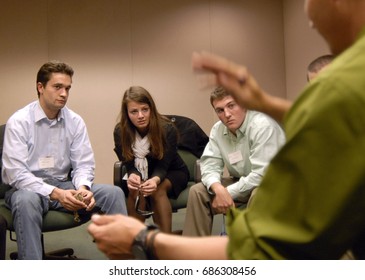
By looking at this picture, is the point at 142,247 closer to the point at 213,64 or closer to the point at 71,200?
the point at 213,64

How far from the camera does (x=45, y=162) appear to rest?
2.09 metres

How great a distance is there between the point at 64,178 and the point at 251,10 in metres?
2.48

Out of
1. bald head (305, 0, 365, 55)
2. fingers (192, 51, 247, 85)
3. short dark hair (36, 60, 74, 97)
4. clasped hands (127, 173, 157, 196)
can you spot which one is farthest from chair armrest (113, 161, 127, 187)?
bald head (305, 0, 365, 55)

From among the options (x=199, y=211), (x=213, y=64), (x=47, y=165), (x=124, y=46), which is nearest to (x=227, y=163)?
(x=199, y=211)

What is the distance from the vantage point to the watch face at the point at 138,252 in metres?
0.67

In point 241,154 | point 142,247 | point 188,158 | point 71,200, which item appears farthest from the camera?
point 188,158

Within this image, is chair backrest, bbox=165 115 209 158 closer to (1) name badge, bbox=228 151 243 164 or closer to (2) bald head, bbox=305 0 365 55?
(1) name badge, bbox=228 151 243 164

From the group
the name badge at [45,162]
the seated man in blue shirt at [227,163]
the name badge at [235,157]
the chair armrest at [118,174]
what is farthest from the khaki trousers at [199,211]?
the name badge at [45,162]

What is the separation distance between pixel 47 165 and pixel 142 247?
1.55m
